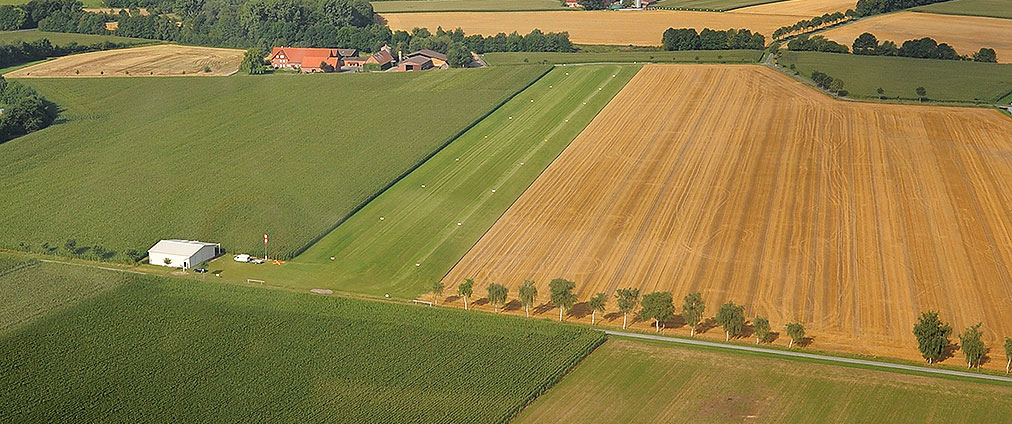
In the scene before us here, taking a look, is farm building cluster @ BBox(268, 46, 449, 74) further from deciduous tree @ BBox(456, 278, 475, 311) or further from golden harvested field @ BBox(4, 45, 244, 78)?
deciduous tree @ BBox(456, 278, 475, 311)

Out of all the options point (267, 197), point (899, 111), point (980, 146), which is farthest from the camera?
point (899, 111)

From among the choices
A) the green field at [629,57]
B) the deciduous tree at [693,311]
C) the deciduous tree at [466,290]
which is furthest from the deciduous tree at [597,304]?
the green field at [629,57]

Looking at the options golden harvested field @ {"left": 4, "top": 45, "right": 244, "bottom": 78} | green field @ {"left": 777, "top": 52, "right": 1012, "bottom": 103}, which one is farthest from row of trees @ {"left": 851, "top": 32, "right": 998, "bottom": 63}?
golden harvested field @ {"left": 4, "top": 45, "right": 244, "bottom": 78}

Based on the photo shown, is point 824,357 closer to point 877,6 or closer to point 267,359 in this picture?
point 267,359

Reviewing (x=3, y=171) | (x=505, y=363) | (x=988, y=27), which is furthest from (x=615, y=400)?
(x=988, y=27)

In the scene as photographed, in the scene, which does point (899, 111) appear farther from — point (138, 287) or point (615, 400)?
point (138, 287)
